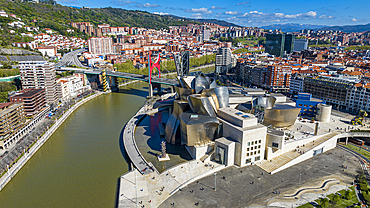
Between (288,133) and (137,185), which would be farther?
(288,133)

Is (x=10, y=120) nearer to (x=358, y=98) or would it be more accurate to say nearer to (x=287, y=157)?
(x=287, y=157)

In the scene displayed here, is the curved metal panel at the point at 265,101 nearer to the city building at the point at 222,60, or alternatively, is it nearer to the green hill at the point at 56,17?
the city building at the point at 222,60

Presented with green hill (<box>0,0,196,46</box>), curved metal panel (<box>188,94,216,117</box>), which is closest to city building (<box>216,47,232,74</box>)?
curved metal panel (<box>188,94,216,117</box>)

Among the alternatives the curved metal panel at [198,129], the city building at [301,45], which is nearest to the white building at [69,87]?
the curved metal panel at [198,129]

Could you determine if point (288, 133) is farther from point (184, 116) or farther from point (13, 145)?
point (13, 145)

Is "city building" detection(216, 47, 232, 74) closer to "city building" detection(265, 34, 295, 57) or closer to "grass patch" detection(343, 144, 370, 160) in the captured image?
"city building" detection(265, 34, 295, 57)

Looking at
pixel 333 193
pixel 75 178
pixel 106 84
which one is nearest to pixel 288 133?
pixel 333 193
